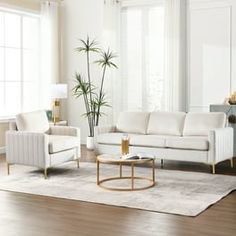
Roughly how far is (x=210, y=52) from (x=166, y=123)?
1819mm

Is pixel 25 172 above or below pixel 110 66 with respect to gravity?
below

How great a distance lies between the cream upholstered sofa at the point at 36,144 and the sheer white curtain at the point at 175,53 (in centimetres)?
240

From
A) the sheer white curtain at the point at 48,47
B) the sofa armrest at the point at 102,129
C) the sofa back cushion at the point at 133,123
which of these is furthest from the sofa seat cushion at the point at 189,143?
the sheer white curtain at the point at 48,47

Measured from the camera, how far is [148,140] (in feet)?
23.1

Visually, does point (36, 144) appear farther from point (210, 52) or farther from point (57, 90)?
point (210, 52)

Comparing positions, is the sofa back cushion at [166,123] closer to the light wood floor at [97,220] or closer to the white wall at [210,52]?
the white wall at [210,52]

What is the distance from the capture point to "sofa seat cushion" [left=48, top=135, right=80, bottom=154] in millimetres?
6410

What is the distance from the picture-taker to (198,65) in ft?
28.3

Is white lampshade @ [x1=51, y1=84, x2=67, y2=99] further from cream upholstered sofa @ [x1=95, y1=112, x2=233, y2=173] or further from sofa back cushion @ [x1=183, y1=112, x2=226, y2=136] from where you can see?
sofa back cushion @ [x1=183, y1=112, x2=226, y2=136]

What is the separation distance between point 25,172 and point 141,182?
1.77 m

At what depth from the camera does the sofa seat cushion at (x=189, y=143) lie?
21.6 feet

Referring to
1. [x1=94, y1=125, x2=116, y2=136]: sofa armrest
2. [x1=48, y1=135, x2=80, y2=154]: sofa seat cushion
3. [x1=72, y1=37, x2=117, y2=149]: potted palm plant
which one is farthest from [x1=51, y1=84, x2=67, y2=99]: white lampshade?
[x1=48, y1=135, x2=80, y2=154]: sofa seat cushion

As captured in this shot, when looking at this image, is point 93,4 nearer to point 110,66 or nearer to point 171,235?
point 110,66

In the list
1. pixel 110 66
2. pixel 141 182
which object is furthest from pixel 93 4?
pixel 141 182
